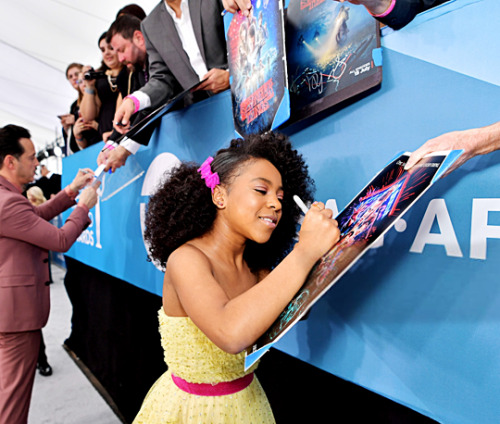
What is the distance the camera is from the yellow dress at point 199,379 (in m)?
0.87

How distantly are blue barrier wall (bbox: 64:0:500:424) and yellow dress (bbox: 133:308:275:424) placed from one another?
19 cm

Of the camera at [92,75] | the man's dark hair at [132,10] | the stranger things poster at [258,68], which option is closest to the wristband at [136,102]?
the stranger things poster at [258,68]

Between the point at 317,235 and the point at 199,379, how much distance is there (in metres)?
0.49

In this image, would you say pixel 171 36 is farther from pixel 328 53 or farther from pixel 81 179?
pixel 81 179

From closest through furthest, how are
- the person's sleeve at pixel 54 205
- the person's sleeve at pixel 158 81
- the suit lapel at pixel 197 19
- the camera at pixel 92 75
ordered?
the suit lapel at pixel 197 19, the person's sleeve at pixel 158 81, the person's sleeve at pixel 54 205, the camera at pixel 92 75

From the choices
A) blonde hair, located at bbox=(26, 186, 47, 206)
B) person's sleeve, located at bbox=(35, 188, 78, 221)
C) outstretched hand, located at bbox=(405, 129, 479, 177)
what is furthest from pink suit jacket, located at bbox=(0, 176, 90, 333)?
blonde hair, located at bbox=(26, 186, 47, 206)

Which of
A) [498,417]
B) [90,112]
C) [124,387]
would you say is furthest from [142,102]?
[124,387]

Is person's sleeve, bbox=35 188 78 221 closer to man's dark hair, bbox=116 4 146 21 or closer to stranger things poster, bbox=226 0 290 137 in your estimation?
man's dark hair, bbox=116 4 146 21

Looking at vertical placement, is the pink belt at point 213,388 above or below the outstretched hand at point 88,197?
below

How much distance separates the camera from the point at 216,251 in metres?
0.88

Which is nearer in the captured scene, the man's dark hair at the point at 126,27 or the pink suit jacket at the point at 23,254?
the pink suit jacket at the point at 23,254

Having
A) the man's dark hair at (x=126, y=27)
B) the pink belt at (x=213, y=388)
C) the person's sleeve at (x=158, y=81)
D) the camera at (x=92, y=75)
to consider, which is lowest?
the pink belt at (x=213, y=388)

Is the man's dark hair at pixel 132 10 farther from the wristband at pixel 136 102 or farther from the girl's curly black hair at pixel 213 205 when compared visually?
the girl's curly black hair at pixel 213 205

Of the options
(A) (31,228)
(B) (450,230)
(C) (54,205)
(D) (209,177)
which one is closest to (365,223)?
(B) (450,230)
